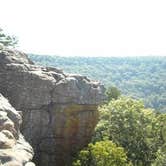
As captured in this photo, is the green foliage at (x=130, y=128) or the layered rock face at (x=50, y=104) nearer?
the layered rock face at (x=50, y=104)

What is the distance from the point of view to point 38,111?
168ft

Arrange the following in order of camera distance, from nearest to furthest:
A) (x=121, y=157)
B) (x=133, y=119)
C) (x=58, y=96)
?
(x=121, y=157) < (x=58, y=96) < (x=133, y=119)

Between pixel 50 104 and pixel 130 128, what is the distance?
42.8 ft

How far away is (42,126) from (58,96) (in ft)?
11.9

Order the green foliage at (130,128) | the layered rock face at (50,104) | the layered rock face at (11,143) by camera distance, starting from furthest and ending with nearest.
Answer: the green foliage at (130,128)
the layered rock face at (50,104)
the layered rock face at (11,143)

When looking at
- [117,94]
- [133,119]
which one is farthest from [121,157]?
[117,94]

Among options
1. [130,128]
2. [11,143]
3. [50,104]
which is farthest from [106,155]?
[11,143]

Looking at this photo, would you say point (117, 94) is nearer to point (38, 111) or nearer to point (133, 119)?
point (133, 119)

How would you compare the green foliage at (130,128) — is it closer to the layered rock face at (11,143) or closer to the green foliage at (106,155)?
the green foliage at (106,155)

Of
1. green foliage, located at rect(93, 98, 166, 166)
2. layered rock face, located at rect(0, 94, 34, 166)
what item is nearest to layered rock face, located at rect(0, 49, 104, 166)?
green foliage, located at rect(93, 98, 166, 166)

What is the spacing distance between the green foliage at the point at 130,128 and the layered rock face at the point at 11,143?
24957 mm

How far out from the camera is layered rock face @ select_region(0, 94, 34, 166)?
2748 cm

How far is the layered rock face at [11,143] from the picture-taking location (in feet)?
90.2

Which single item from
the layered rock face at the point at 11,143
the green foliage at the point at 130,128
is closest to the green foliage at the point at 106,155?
the green foliage at the point at 130,128
